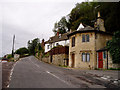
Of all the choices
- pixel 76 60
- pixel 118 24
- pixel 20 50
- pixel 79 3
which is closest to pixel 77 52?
pixel 76 60

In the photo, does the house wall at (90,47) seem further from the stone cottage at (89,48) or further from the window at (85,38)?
the window at (85,38)

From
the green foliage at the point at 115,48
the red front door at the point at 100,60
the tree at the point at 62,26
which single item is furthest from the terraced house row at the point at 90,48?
the tree at the point at 62,26

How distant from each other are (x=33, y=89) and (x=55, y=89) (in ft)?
4.18

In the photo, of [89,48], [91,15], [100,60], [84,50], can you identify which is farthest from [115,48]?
[91,15]

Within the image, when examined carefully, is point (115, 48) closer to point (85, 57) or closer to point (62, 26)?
point (85, 57)

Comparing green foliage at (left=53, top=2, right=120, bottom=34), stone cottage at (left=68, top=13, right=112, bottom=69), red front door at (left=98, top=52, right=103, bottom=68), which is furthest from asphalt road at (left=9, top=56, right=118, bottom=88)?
green foliage at (left=53, top=2, right=120, bottom=34)

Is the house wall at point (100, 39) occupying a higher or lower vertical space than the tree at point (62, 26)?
lower

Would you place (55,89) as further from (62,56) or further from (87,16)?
(87,16)

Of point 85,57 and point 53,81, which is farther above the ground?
point 85,57

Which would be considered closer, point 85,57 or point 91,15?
point 85,57

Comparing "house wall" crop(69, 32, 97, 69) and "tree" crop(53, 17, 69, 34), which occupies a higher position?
"tree" crop(53, 17, 69, 34)

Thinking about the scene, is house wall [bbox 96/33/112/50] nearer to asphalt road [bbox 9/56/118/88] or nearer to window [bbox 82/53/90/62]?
window [bbox 82/53/90/62]

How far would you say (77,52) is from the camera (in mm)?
25672

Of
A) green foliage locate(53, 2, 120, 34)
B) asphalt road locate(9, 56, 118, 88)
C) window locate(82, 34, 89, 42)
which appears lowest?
asphalt road locate(9, 56, 118, 88)
